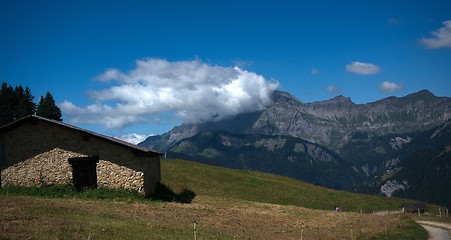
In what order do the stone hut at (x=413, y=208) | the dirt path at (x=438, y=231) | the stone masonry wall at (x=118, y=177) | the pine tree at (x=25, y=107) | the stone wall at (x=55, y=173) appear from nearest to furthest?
the dirt path at (x=438, y=231) → the stone masonry wall at (x=118, y=177) → the stone wall at (x=55, y=173) → the stone hut at (x=413, y=208) → the pine tree at (x=25, y=107)

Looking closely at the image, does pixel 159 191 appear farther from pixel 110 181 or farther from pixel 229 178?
pixel 229 178

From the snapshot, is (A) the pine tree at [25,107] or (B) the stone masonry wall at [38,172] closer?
(B) the stone masonry wall at [38,172]

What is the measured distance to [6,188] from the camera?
37656 millimetres

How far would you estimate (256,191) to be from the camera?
6266 cm

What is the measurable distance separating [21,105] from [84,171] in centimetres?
9454

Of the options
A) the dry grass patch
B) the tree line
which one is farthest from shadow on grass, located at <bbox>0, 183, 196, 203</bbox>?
the tree line

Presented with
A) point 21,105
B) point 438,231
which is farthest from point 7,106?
point 438,231

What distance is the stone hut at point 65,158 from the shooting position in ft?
127

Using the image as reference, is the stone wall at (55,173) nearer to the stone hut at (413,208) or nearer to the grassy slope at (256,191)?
the grassy slope at (256,191)

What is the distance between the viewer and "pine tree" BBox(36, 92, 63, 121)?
123188 mm

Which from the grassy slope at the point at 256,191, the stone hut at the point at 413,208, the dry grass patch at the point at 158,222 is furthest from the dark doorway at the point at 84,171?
the stone hut at the point at 413,208

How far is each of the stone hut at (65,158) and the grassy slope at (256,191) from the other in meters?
17.1

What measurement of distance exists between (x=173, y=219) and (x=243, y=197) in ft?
95.6

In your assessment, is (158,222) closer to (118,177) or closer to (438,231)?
(118,177)
